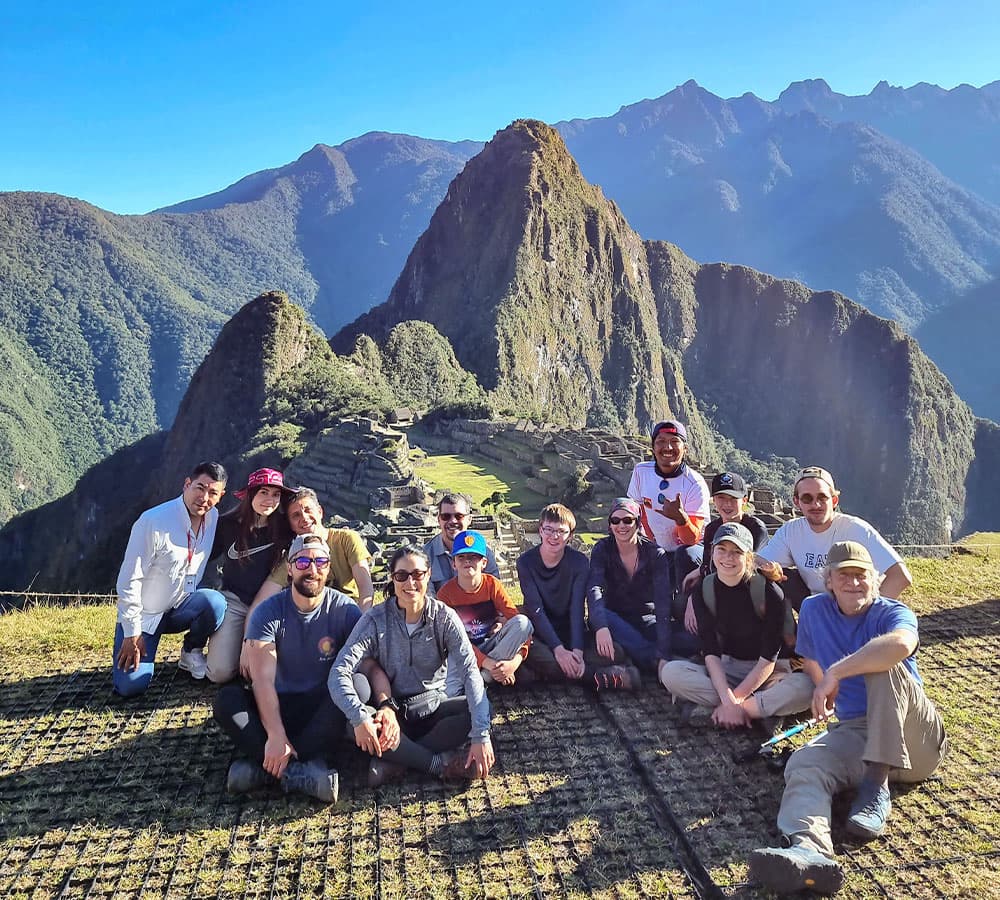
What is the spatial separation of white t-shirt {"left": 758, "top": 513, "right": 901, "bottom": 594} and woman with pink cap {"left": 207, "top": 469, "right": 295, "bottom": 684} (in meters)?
3.04

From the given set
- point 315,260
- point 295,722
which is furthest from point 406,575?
point 315,260

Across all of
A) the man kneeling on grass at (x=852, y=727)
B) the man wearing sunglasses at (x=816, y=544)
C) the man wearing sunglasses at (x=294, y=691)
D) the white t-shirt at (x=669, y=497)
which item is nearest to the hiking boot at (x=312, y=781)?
the man wearing sunglasses at (x=294, y=691)

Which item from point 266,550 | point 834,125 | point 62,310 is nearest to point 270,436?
point 266,550

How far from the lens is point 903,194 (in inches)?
6358

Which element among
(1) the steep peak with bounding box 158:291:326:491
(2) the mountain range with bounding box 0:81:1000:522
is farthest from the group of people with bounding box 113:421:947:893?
(2) the mountain range with bounding box 0:81:1000:522

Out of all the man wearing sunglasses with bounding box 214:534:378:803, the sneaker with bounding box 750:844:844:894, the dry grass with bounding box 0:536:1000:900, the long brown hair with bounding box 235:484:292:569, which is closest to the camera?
the sneaker with bounding box 750:844:844:894

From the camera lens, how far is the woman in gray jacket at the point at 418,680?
12.0 feet

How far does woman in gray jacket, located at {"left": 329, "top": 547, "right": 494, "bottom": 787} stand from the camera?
12.0 feet

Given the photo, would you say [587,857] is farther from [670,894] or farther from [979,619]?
[979,619]

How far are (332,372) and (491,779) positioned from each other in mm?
49142

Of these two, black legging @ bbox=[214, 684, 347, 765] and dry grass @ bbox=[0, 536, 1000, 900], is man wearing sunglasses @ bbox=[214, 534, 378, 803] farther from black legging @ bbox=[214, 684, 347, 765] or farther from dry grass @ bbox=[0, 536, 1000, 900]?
dry grass @ bbox=[0, 536, 1000, 900]

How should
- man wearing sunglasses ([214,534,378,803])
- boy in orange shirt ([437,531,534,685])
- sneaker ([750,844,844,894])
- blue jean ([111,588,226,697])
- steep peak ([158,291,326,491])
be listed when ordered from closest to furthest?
1. sneaker ([750,844,844,894])
2. man wearing sunglasses ([214,534,378,803])
3. boy in orange shirt ([437,531,534,685])
4. blue jean ([111,588,226,697])
5. steep peak ([158,291,326,491])

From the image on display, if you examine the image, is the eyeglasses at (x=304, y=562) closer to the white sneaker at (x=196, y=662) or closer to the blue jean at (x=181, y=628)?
the blue jean at (x=181, y=628)

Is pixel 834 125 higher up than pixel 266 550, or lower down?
higher up
